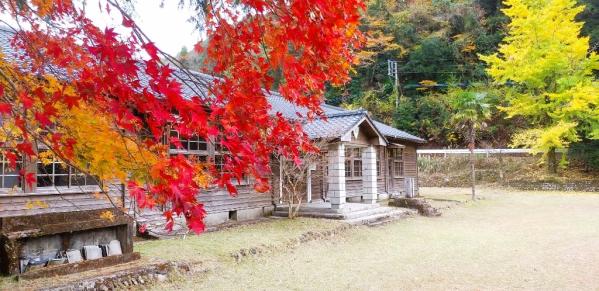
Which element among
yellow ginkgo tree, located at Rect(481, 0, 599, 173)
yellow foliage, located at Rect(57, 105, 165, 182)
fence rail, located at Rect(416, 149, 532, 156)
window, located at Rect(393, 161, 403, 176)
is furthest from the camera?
fence rail, located at Rect(416, 149, 532, 156)

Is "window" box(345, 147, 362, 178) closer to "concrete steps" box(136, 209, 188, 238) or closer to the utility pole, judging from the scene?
"concrete steps" box(136, 209, 188, 238)

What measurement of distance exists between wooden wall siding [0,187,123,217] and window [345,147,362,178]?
10.2 meters

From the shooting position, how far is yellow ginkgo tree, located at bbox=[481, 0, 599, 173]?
22.2 metres

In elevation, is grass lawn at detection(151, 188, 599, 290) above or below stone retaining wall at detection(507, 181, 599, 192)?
below

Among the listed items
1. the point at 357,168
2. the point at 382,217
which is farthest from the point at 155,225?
the point at 357,168

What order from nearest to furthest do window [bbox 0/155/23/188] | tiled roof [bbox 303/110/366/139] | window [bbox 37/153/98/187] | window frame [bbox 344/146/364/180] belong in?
window [bbox 0/155/23/188] → window [bbox 37/153/98/187] → tiled roof [bbox 303/110/366/139] → window frame [bbox 344/146/364/180]

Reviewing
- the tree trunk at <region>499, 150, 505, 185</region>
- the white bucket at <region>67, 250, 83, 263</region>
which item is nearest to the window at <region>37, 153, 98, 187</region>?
the white bucket at <region>67, 250, 83, 263</region>

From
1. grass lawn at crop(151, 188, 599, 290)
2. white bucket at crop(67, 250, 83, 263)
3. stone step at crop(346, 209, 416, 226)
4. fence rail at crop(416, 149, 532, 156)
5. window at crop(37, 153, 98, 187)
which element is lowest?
grass lawn at crop(151, 188, 599, 290)

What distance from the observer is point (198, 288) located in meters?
6.38

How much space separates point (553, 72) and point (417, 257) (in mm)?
19840

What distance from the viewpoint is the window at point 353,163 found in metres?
17.8

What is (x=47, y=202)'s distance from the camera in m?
8.45

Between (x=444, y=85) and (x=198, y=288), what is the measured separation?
3080 cm

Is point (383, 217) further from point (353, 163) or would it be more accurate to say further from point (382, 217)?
point (353, 163)
